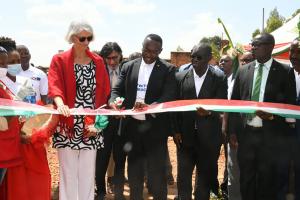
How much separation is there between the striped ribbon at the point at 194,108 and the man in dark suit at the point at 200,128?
0.33m

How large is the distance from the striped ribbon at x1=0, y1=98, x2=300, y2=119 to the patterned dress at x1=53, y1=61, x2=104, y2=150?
0.40ft

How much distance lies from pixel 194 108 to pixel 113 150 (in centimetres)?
140

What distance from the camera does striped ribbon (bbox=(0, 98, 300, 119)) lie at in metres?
4.31

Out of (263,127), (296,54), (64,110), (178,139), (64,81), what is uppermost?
(296,54)

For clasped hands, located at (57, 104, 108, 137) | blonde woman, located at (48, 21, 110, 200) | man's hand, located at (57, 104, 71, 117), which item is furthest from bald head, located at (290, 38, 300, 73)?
man's hand, located at (57, 104, 71, 117)

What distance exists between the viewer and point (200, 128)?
17.2 ft

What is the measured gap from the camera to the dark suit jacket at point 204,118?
17.2 ft

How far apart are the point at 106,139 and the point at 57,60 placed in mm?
1704

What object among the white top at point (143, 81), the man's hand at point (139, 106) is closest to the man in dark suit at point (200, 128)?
the white top at point (143, 81)

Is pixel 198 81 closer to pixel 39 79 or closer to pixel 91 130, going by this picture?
pixel 91 130

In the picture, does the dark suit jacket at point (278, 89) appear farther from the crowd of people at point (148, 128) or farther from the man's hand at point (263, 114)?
the man's hand at point (263, 114)

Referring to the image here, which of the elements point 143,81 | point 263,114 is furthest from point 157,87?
point 263,114

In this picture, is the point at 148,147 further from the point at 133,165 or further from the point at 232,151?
the point at 232,151

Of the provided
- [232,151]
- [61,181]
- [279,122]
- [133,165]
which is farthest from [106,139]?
[279,122]
